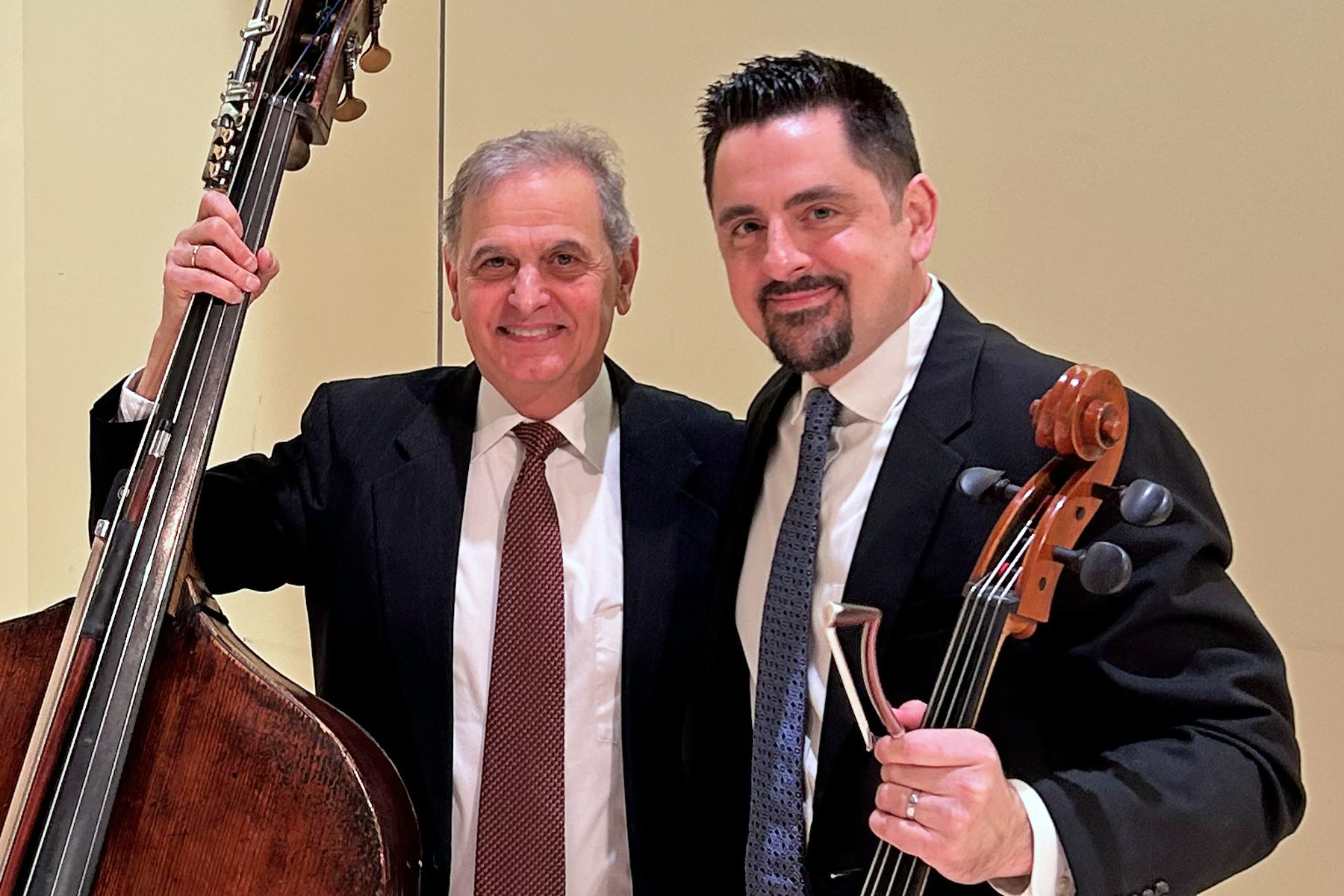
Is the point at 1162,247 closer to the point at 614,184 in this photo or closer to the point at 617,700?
the point at 614,184

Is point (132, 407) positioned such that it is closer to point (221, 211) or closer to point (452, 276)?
point (221, 211)

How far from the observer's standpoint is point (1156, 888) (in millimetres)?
1045

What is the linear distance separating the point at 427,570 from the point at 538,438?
0.72ft

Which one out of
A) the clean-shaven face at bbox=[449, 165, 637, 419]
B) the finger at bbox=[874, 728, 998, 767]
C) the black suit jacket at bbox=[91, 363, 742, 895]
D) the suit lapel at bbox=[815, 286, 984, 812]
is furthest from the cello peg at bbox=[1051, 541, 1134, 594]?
the clean-shaven face at bbox=[449, 165, 637, 419]

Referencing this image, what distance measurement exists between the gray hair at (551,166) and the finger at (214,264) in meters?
0.35

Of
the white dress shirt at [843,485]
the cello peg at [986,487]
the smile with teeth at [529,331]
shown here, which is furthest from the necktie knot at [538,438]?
the cello peg at [986,487]

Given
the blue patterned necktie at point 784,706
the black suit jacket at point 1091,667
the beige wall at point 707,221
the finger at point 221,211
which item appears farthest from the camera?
the beige wall at point 707,221

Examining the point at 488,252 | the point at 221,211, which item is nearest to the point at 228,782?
the point at 221,211

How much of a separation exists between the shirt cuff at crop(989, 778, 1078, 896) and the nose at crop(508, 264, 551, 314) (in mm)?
827

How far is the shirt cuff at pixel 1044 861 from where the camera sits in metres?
1.00

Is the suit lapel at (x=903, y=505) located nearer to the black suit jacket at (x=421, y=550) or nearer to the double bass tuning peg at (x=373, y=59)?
the black suit jacket at (x=421, y=550)

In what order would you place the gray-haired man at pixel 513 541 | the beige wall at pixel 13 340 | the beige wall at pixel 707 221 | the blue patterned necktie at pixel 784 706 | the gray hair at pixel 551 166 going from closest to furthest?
1. the blue patterned necktie at pixel 784 706
2. the gray-haired man at pixel 513 541
3. the gray hair at pixel 551 166
4. the beige wall at pixel 707 221
5. the beige wall at pixel 13 340

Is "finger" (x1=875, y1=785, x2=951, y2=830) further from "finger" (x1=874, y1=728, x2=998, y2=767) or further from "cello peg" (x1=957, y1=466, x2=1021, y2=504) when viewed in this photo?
"cello peg" (x1=957, y1=466, x2=1021, y2=504)

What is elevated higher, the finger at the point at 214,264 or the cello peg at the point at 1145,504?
the finger at the point at 214,264
